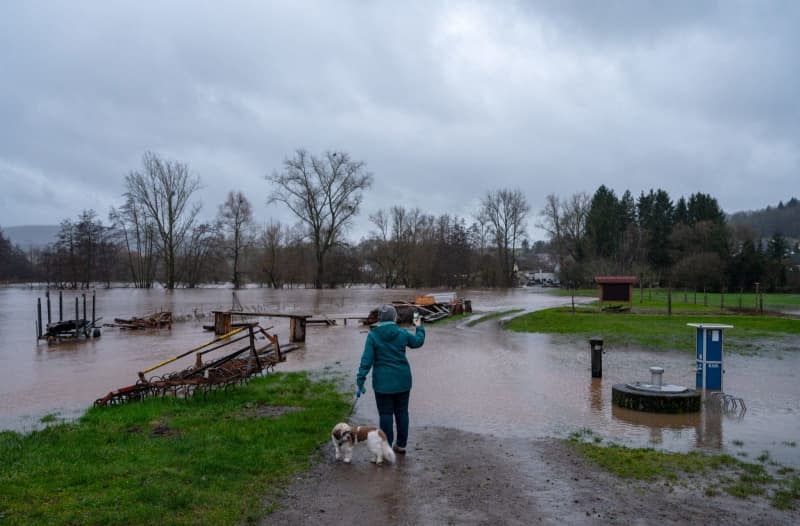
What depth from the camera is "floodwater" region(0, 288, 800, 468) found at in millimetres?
8141

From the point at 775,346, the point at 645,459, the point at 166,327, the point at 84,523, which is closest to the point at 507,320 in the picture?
the point at 775,346

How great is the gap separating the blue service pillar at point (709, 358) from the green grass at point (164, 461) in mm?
6626

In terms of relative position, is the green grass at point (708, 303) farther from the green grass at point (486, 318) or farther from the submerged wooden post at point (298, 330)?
the submerged wooden post at point (298, 330)

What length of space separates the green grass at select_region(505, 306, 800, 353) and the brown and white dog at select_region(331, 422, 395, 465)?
13536 millimetres

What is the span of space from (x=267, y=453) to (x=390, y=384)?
1591mm

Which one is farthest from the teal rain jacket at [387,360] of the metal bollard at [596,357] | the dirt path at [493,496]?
the metal bollard at [596,357]


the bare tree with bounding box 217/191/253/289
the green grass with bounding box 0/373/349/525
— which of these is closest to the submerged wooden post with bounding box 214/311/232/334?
the green grass with bounding box 0/373/349/525

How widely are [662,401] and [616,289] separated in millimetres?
23851

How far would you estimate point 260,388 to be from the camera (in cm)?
1098

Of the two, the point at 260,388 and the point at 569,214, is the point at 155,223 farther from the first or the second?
the point at 260,388

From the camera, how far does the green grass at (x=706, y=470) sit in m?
5.48

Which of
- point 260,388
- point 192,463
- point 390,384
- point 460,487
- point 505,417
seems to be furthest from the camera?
point 260,388

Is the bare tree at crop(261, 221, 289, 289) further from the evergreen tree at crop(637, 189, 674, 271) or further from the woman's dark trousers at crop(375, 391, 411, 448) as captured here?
the woman's dark trousers at crop(375, 391, 411, 448)

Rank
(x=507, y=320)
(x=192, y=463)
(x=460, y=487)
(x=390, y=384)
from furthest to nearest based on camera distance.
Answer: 1. (x=507, y=320)
2. (x=390, y=384)
3. (x=192, y=463)
4. (x=460, y=487)
